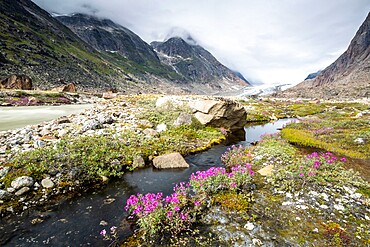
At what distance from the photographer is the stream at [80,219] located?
6496 mm

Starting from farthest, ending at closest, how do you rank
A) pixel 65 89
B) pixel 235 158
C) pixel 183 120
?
pixel 65 89 < pixel 183 120 < pixel 235 158

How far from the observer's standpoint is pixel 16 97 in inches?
1971

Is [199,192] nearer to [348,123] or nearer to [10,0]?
[348,123]

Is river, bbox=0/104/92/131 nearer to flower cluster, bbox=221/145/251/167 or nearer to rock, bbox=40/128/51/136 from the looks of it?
rock, bbox=40/128/51/136

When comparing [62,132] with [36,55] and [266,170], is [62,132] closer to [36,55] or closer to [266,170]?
[266,170]

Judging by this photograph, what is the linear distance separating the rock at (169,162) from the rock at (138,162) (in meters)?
0.77

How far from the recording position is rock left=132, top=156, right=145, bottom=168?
12.5 metres

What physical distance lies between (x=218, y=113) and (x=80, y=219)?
19.1 meters

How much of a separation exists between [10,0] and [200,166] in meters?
250

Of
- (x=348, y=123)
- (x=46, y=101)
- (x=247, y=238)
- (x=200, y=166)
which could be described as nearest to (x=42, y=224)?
(x=247, y=238)

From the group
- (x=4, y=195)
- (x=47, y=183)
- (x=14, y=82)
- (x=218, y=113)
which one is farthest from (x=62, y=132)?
(x=14, y=82)

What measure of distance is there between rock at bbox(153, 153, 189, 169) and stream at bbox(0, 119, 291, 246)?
199 centimetres

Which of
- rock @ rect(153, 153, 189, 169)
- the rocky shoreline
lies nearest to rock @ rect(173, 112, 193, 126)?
the rocky shoreline

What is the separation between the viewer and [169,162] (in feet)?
42.8
